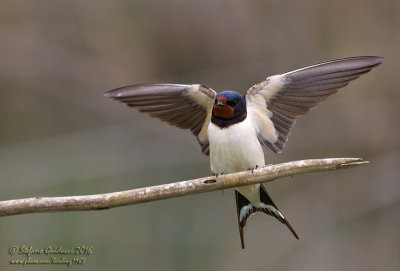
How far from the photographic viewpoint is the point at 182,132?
18.7 feet

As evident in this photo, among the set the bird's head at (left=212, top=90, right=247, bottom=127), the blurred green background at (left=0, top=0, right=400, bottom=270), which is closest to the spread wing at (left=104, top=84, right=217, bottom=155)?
the bird's head at (left=212, top=90, right=247, bottom=127)

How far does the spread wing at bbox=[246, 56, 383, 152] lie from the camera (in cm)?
290

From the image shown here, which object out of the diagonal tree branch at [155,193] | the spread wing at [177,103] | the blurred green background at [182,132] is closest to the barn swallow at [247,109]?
the spread wing at [177,103]

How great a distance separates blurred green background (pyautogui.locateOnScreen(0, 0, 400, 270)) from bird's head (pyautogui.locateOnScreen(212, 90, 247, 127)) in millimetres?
1974

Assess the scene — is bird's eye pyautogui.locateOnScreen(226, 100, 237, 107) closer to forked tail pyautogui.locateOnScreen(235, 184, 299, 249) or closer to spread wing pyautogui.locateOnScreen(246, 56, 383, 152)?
spread wing pyautogui.locateOnScreen(246, 56, 383, 152)

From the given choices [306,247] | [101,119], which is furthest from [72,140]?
[306,247]

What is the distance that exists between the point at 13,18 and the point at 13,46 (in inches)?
10.6

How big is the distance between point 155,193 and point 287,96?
923mm

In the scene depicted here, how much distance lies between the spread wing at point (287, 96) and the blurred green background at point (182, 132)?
6.02ft

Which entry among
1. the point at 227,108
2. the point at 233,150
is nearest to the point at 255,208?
the point at 233,150

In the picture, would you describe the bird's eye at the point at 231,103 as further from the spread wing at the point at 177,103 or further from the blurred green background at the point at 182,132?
the blurred green background at the point at 182,132

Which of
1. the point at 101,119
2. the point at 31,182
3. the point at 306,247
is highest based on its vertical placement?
the point at 101,119

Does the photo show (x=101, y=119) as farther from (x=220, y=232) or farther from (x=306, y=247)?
(x=306, y=247)

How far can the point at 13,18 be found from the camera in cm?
649
